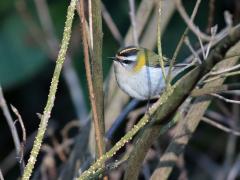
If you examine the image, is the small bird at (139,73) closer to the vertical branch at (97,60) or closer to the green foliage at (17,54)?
the vertical branch at (97,60)

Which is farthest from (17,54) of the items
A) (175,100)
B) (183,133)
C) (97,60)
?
(175,100)

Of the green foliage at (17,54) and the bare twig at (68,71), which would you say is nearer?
the bare twig at (68,71)

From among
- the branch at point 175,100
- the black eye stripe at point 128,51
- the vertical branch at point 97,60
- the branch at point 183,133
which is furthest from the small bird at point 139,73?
the branch at point 175,100

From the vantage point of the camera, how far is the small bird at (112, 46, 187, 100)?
8.13ft

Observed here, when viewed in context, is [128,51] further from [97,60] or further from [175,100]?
[175,100]

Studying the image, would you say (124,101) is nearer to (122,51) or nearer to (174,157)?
(122,51)

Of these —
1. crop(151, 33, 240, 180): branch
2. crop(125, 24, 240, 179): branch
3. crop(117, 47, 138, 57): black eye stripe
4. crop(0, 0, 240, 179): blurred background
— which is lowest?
crop(0, 0, 240, 179): blurred background

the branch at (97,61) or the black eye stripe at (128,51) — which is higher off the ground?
the branch at (97,61)

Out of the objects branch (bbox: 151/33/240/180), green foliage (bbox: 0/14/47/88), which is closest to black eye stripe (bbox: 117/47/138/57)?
branch (bbox: 151/33/240/180)

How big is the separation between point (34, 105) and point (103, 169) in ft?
10.9

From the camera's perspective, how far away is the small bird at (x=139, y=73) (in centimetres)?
248

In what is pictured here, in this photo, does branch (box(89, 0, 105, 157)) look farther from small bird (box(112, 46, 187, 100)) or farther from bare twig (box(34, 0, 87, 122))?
bare twig (box(34, 0, 87, 122))

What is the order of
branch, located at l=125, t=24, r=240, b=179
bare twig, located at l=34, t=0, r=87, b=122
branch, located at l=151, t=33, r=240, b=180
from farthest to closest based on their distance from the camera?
bare twig, located at l=34, t=0, r=87, b=122 < branch, located at l=151, t=33, r=240, b=180 < branch, located at l=125, t=24, r=240, b=179

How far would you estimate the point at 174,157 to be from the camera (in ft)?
7.09
